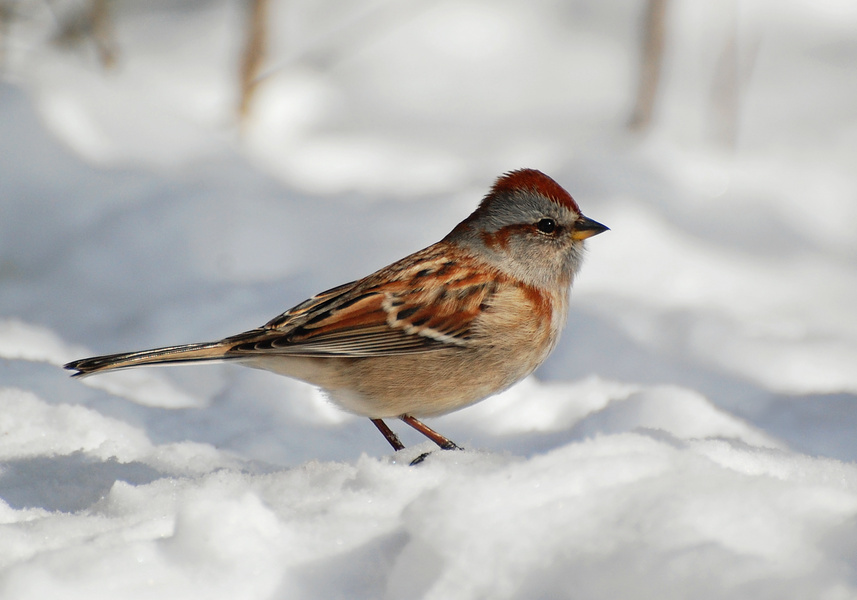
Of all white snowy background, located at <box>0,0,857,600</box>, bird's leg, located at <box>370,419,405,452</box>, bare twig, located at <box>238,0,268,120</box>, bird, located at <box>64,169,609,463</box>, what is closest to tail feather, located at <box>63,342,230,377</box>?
bird, located at <box>64,169,609,463</box>

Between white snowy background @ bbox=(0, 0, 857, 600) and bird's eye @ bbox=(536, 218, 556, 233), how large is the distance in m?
0.78

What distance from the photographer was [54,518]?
2.49 meters

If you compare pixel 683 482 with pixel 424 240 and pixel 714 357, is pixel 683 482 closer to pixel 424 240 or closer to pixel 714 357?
pixel 714 357

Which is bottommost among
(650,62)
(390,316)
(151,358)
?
(151,358)

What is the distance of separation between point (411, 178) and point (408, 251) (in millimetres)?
1663

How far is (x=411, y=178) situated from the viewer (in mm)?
6809

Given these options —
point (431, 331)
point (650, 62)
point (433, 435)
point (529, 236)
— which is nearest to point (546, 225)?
point (529, 236)

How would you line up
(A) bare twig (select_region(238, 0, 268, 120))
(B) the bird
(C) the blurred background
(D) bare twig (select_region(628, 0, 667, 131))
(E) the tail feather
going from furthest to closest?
(A) bare twig (select_region(238, 0, 268, 120)) → (D) bare twig (select_region(628, 0, 667, 131)) → (C) the blurred background → (B) the bird → (E) the tail feather

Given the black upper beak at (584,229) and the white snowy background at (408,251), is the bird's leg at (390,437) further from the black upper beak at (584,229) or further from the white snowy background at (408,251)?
the black upper beak at (584,229)

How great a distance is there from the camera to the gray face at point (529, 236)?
3.64m

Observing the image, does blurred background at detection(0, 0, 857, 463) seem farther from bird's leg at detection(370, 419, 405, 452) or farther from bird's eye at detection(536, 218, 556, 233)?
bird's eye at detection(536, 218, 556, 233)

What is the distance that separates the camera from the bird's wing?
3264 millimetres

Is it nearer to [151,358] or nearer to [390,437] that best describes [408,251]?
[390,437]

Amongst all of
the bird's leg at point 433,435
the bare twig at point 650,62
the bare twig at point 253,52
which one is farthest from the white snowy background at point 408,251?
the bare twig at point 253,52
